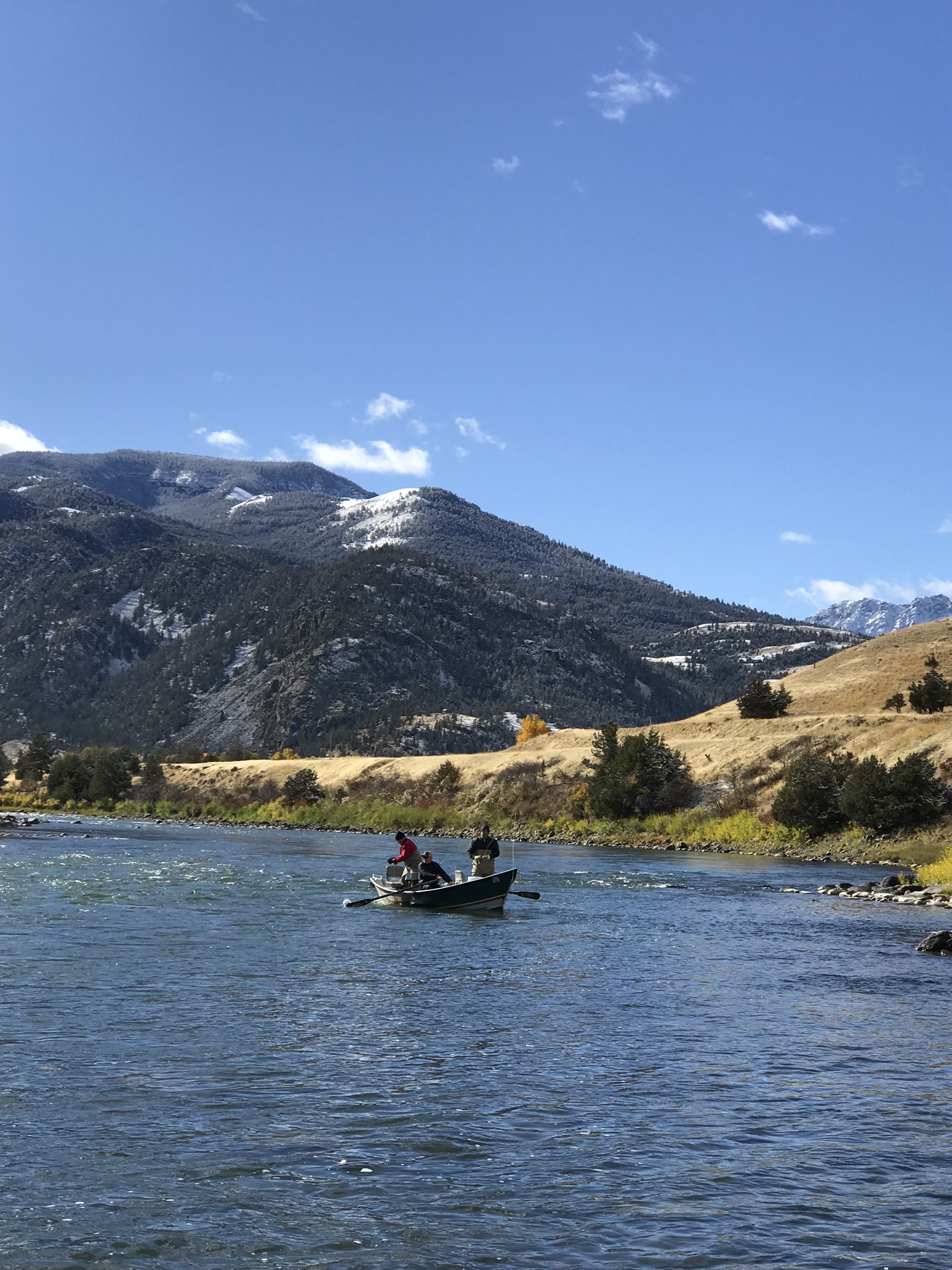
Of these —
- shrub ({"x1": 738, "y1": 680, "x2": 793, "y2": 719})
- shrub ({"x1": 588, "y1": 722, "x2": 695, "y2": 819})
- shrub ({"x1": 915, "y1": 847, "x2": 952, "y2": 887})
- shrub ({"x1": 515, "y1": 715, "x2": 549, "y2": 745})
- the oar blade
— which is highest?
shrub ({"x1": 738, "y1": 680, "x2": 793, "y2": 719})

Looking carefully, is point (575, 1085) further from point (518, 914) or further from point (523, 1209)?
point (518, 914)

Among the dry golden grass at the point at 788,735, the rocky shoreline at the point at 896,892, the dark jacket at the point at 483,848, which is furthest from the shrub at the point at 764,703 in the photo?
the dark jacket at the point at 483,848

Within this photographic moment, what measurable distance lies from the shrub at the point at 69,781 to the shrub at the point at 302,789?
2430 cm

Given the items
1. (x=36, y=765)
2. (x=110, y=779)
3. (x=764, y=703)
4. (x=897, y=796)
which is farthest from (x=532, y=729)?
(x=897, y=796)

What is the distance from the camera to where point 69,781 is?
12756cm

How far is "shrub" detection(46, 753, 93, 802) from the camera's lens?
416 feet

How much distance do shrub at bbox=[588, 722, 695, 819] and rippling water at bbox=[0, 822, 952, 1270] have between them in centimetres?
4860

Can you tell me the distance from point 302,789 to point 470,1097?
10081cm

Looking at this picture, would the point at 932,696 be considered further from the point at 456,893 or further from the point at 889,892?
the point at 456,893

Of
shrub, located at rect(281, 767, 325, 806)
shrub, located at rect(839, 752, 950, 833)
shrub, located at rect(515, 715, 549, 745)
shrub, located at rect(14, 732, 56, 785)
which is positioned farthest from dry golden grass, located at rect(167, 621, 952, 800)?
shrub, located at rect(515, 715, 549, 745)

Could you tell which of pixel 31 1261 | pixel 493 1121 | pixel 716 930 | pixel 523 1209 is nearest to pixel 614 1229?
pixel 523 1209

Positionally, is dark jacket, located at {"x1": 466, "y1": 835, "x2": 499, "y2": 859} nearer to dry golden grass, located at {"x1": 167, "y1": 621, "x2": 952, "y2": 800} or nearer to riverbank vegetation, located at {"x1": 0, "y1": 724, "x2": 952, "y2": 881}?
riverbank vegetation, located at {"x1": 0, "y1": 724, "x2": 952, "y2": 881}

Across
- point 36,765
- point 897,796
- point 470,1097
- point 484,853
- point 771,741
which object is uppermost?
point 771,741

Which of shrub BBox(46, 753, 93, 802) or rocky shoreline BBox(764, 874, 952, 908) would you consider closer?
rocky shoreline BBox(764, 874, 952, 908)
